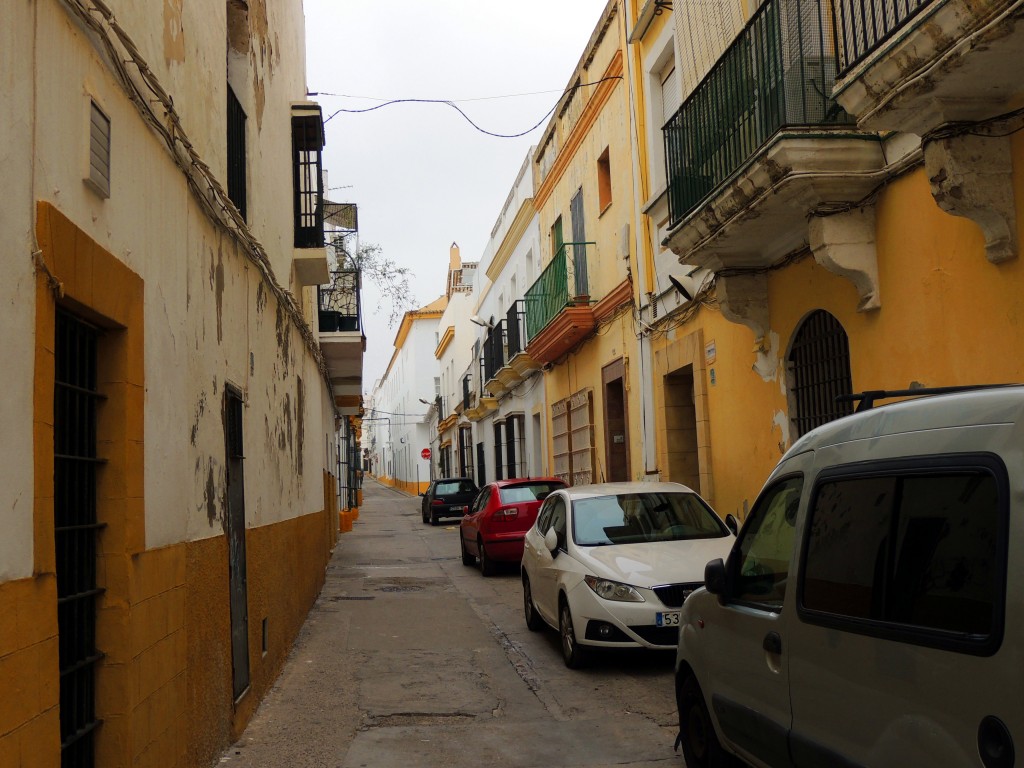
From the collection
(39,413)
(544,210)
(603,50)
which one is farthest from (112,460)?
(544,210)

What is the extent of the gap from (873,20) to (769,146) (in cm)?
141

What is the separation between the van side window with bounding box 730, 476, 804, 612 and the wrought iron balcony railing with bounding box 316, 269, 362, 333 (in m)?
14.5

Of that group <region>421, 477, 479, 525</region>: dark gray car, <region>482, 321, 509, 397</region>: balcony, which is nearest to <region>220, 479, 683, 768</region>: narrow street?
<region>482, 321, 509, 397</region>: balcony

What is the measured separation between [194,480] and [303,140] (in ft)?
25.7

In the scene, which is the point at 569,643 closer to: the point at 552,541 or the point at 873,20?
the point at 552,541

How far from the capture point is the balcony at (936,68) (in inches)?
210

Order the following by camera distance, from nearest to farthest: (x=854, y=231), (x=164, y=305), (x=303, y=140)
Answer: (x=164, y=305) < (x=854, y=231) < (x=303, y=140)

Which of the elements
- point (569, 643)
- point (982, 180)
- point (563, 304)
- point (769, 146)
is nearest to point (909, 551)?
point (982, 180)

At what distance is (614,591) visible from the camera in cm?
790

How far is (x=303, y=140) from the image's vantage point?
12.4 meters

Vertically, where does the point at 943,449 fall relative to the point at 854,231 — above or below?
below

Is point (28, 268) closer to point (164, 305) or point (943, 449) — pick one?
point (164, 305)

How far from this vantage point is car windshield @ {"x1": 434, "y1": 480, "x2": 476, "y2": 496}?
31.2 metres

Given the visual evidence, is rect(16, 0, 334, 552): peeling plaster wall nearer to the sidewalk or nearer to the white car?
the sidewalk
